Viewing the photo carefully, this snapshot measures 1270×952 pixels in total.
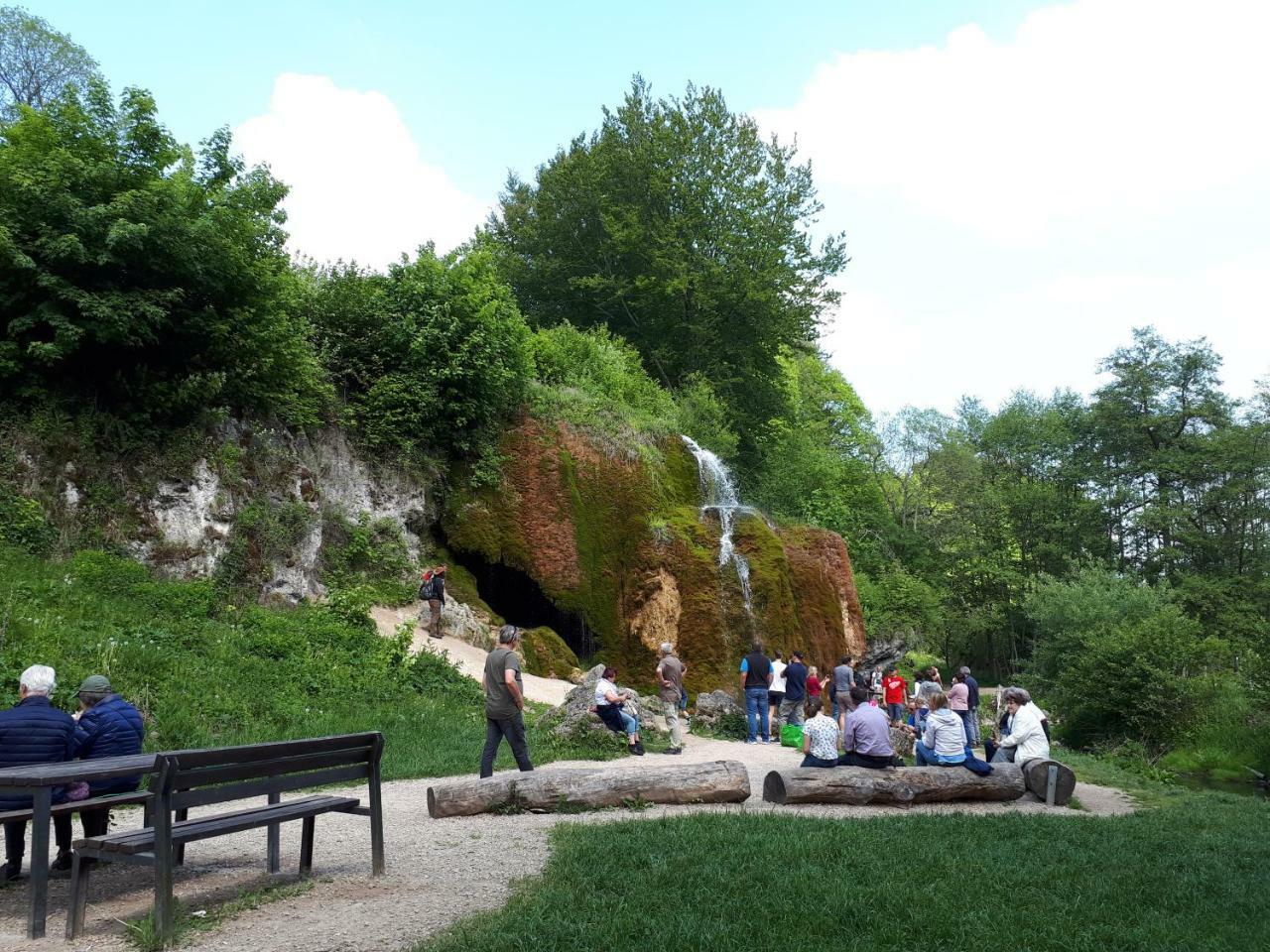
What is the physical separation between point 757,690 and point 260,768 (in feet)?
38.2

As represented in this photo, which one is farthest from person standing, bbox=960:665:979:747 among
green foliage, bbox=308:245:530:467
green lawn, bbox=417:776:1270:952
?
green foliage, bbox=308:245:530:467

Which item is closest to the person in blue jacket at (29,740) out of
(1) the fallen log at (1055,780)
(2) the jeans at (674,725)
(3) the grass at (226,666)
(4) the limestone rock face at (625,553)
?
(3) the grass at (226,666)

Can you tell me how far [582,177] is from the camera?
3450cm

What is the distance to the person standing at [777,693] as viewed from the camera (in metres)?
17.0

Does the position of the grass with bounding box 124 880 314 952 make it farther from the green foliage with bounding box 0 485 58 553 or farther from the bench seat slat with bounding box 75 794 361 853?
the green foliage with bounding box 0 485 58 553

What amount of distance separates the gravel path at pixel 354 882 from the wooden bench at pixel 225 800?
0.74 ft

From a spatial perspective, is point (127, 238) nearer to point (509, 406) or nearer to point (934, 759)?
point (509, 406)

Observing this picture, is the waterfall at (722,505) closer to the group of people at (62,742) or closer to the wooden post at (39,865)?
the group of people at (62,742)

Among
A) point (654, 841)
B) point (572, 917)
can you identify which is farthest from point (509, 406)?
point (572, 917)

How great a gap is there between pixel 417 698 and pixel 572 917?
9811 millimetres

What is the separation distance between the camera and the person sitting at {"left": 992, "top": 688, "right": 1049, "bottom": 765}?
1124cm

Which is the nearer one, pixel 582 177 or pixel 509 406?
pixel 509 406

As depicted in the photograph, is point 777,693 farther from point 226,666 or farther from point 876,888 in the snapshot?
point 876,888

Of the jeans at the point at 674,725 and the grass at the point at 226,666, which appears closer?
the grass at the point at 226,666
